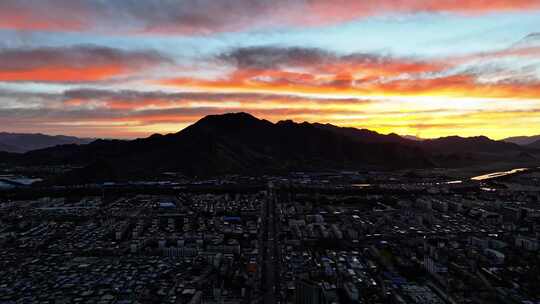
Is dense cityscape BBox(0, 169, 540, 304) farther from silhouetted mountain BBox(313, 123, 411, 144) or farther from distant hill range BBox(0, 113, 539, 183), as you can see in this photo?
silhouetted mountain BBox(313, 123, 411, 144)

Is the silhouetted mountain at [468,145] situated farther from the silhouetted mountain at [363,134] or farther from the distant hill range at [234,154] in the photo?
the distant hill range at [234,154]

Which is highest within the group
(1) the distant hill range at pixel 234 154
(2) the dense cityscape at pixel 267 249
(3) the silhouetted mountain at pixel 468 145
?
(3) the silhouetted mountain at pixel 468 145

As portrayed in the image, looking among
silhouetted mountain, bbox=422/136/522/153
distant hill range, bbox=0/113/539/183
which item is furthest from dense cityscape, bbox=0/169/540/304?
silhouetted mountain, bbox=422/136/522/153

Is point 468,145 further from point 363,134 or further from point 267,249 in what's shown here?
point 267,249

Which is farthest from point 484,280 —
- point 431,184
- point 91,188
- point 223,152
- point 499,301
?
point 223,152

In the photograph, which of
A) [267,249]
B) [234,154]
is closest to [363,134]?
[234,154]

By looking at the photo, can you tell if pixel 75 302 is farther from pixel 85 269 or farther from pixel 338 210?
pixel 338 210

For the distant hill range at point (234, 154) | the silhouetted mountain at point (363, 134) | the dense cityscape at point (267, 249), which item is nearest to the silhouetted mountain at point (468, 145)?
the silhouetted mountain at point (363, 134)
